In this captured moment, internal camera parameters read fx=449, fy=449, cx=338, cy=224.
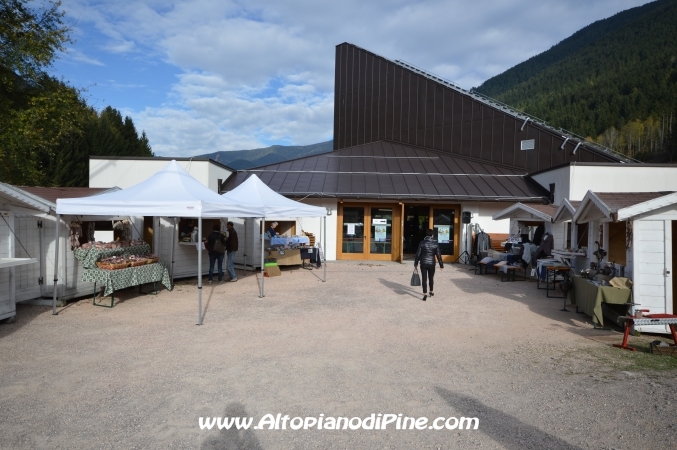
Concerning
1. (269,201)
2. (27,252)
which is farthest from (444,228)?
(27,252)

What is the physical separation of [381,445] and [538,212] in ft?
37.3

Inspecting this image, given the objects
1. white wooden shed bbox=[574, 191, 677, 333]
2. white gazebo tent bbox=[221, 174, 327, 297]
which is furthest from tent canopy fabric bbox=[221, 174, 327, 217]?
white wooden shed bbox=[574, 191, 677, 333]

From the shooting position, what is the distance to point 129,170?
1634cm

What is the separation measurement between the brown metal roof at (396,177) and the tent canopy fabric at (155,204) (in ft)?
25.9

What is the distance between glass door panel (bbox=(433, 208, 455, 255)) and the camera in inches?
711

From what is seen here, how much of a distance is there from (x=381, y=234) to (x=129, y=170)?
9.77 meters

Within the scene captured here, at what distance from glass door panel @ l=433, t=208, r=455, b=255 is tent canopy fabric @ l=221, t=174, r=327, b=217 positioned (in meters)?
6.74

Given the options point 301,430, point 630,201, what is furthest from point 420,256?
point 301,430

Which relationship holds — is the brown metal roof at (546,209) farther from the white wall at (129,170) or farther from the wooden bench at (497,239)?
the white wall at (129,170)

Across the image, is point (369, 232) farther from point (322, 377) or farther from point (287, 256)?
point (322, 377)

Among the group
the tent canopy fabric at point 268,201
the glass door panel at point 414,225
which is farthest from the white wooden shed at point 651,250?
the glass door panel at point 414,225

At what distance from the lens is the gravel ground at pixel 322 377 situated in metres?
3.72

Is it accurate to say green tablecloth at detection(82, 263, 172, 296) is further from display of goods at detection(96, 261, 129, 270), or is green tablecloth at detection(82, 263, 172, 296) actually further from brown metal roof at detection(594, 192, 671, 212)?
brown metal roof at detection(594, 192, 671, 212)

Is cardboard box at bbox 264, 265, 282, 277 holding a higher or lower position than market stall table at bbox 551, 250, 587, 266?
lower
